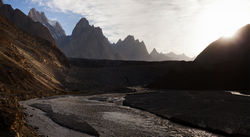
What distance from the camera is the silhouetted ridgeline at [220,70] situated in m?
47.9

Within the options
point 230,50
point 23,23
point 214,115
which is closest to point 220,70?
point 230,50

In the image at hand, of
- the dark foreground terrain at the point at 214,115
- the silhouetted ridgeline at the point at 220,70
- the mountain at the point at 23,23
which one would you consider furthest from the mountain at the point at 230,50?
the mountain at the point at 23,23

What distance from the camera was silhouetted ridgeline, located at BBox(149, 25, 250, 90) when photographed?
47.9 m

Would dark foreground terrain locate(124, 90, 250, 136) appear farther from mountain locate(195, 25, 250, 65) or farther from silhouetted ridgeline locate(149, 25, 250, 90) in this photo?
mountain locate(195, 25, 250, 65)

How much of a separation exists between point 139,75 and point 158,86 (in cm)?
3148

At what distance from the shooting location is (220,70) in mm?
52281

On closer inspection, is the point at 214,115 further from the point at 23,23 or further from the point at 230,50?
the point at 23,23

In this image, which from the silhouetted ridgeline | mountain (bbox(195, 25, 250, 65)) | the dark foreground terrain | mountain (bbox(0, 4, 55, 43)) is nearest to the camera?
the dark foreground terrain

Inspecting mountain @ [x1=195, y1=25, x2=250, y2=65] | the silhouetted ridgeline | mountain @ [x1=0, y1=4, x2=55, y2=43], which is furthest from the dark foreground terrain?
mountain @ [x1=0, y1=4, x2=55, y2=43]

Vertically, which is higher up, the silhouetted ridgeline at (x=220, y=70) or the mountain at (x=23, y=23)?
the mountain at (x=23, y=23)

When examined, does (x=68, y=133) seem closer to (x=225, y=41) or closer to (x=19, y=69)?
(x=19, y=69)

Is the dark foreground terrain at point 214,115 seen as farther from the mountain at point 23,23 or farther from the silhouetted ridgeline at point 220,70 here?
the mountain at point 23,23

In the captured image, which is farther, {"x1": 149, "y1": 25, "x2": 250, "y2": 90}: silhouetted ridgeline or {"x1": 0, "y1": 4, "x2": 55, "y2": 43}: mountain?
{"x1": 0, "y1": 4, "x2": 55, "y2": 43}: mountain

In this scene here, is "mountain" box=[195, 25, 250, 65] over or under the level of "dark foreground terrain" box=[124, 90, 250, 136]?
over
